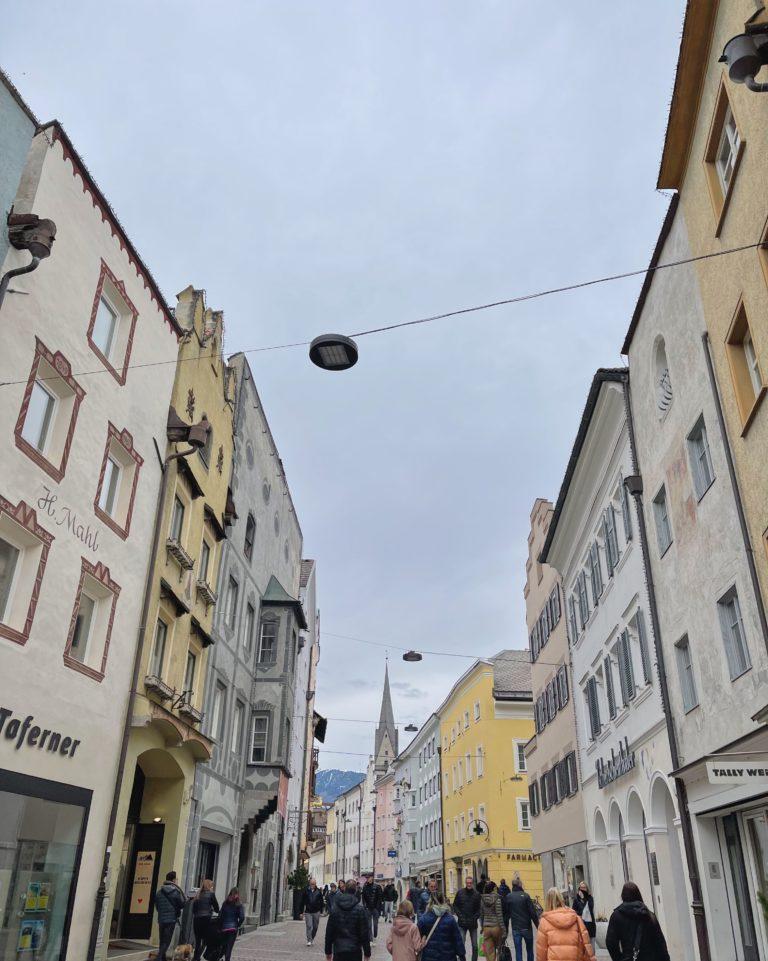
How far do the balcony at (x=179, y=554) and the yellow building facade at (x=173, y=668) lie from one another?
0.03 metres

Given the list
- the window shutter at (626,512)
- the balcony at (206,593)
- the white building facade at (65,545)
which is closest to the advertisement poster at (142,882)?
the white building facade at (65,545)

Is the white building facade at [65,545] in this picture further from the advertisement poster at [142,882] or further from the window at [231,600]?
the window at [231,600]

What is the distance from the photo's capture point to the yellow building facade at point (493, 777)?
153 feet

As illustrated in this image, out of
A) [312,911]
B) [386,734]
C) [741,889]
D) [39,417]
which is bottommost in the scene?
[312,911]

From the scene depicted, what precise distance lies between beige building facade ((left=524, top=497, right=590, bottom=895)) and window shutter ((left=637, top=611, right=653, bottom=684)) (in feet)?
31.2

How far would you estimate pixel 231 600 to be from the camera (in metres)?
25.5

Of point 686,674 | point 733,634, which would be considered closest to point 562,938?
point 733,634

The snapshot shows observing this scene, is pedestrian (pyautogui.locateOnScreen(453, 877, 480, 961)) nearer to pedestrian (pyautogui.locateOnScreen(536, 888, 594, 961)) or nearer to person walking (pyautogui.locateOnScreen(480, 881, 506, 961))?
person walking (pyautogui.locateOnScreen(480, 881, 506, 961))

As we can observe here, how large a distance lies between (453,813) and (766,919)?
50.4 metres

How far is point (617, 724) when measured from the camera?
69.3 ft

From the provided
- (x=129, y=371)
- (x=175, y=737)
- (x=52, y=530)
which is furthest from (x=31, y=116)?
(x=175, y=737)

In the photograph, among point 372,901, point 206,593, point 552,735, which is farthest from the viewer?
point 552,735

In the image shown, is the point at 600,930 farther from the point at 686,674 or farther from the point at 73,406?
the point at 73,406

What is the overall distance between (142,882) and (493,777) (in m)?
34.3
